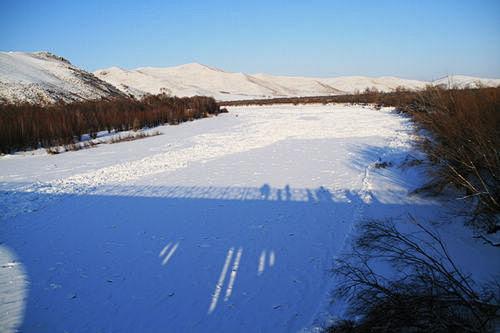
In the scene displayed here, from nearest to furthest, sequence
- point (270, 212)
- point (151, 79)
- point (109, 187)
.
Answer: point (270, 212) → point (109, 187) → point (151, 79)

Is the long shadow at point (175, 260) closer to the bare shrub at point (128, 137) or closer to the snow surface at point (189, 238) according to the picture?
the snow surface at point (189, 238)

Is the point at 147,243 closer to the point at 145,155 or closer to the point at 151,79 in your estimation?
the point at 145,155

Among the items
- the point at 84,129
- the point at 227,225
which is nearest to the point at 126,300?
the point at 227,225

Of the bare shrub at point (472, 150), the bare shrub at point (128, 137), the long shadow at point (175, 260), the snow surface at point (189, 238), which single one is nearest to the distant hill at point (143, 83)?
the bare shrub at point (472, 150)

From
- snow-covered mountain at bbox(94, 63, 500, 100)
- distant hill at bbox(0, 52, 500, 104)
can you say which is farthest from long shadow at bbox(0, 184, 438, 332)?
snow-covered mountain at bbox(94, 63, 500, 100)

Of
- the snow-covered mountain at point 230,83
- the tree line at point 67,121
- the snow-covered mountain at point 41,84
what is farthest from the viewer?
the snow-covered mountain at point 230,83
